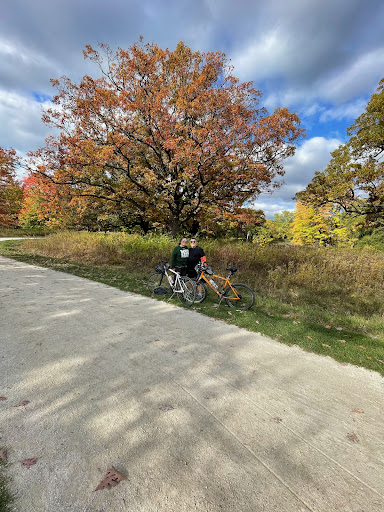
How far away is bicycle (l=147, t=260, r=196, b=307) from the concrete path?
2.08 m

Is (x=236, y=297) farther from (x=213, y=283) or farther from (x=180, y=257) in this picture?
(x=180, y=257)

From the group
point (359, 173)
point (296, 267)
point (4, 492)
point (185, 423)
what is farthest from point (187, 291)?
point (359, 173)

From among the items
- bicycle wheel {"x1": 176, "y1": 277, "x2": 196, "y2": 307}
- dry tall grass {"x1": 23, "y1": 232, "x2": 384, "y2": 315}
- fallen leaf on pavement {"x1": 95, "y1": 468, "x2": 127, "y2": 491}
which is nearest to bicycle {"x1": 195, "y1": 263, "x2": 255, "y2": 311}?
bicycle wheel {"x1": 176, "y1": 277, "x2": 196, "y2": 307}

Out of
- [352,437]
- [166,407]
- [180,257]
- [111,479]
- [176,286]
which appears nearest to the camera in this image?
[111,479]

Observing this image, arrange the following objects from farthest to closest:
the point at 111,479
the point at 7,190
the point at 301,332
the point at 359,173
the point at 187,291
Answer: the point at 7,190
the point at 359,173
the point at 187,291
the point at 301,332
the point at 111,479

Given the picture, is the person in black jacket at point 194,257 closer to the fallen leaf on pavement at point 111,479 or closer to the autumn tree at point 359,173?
the fallen leaf on pavement at point 111,479

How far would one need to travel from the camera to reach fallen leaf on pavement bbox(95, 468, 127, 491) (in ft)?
5.49

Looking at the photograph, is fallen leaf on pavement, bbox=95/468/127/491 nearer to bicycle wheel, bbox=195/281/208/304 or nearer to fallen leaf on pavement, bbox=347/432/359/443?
fallen leaf on pavement, bbox=347/432/359/443

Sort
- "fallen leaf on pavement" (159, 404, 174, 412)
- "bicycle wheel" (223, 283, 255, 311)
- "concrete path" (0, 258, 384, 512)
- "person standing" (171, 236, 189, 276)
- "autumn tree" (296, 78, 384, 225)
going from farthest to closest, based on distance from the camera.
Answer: "autumn tree" (296, 78, 384, 225) < "person standing" (171, 236, 189, 276) < "bicycle wheel" (223, 283, 255, 311) < "fallen leaf on pavement" (159, 404, 174, 412) < "concrete path" (0, 258, 384, 512)

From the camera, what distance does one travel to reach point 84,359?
11.0 feet

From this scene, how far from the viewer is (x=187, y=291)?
6.42m

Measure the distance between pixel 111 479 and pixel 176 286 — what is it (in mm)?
5048

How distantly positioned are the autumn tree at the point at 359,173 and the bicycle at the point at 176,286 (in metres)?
13.6

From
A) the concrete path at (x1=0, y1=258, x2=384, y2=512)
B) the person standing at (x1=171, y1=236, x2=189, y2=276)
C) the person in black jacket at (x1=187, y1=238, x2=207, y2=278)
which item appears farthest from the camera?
the person in black jacket at (x1=187, y1=238, x2=207, y2=278)
